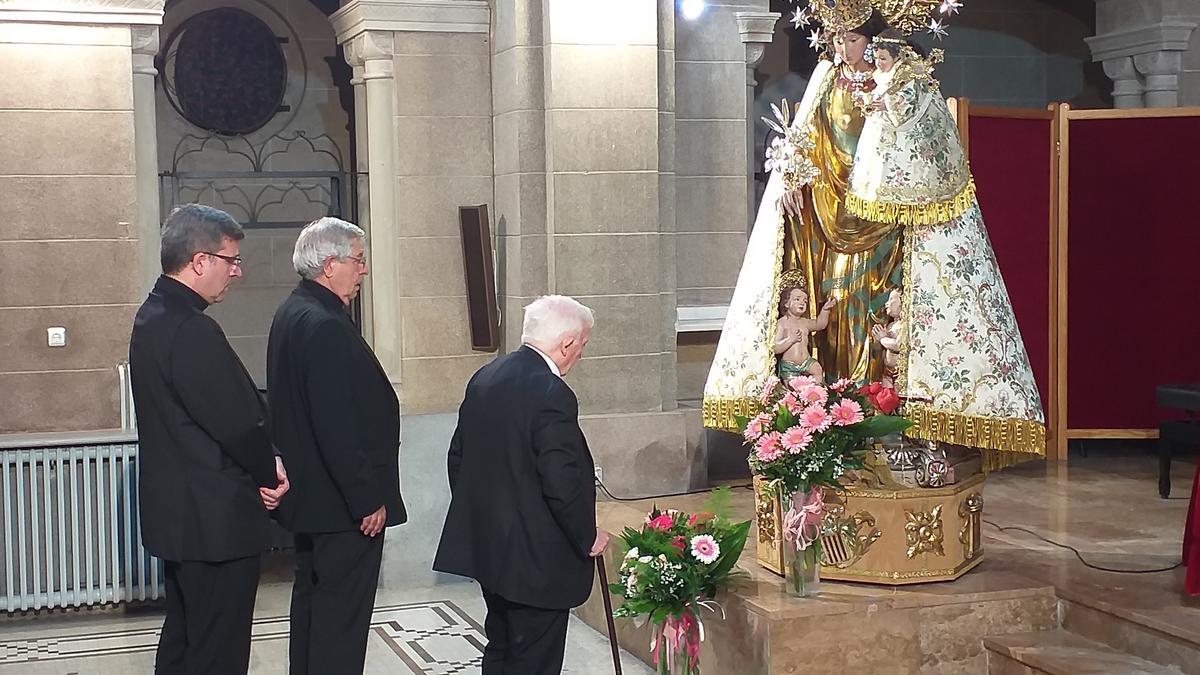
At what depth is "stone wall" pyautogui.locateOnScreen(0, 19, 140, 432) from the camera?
6.68m

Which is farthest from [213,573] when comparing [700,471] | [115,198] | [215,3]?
[215,3]

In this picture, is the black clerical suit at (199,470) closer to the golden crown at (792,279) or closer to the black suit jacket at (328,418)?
the black suit jacket at (328,418)

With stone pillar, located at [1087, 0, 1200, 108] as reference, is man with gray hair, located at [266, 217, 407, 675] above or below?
below

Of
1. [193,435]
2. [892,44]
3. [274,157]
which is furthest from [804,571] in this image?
[274,157]

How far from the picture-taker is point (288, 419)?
4.34 metres

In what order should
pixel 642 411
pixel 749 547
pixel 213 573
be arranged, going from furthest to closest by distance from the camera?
pixel 642 411 → pixel 749 547 → pixel 213 573

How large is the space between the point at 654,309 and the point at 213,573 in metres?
3.60

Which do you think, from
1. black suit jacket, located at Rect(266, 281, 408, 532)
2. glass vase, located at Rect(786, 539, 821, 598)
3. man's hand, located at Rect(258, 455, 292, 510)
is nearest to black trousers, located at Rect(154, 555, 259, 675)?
man's hand, located at Rect(258, 455, 292, 510)

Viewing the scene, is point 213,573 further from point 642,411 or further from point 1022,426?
point 642,411

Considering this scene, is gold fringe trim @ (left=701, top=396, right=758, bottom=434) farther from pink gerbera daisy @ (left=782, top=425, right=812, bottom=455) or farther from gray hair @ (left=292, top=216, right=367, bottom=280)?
gray hair @ (left=292, top=216, right=367, bottom=280)

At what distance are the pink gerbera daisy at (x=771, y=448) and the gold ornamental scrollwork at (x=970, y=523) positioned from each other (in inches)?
31.9

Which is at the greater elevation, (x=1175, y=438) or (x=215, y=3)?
(x=215, y=3)

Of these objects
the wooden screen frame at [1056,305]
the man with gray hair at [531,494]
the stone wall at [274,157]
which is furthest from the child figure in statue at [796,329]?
the stone wall at [274,157]

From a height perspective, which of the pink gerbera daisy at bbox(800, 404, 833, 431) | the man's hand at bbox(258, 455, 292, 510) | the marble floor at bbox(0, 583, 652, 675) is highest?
the pink gerbera daisy at bbox(800, 404, 833, 431)
